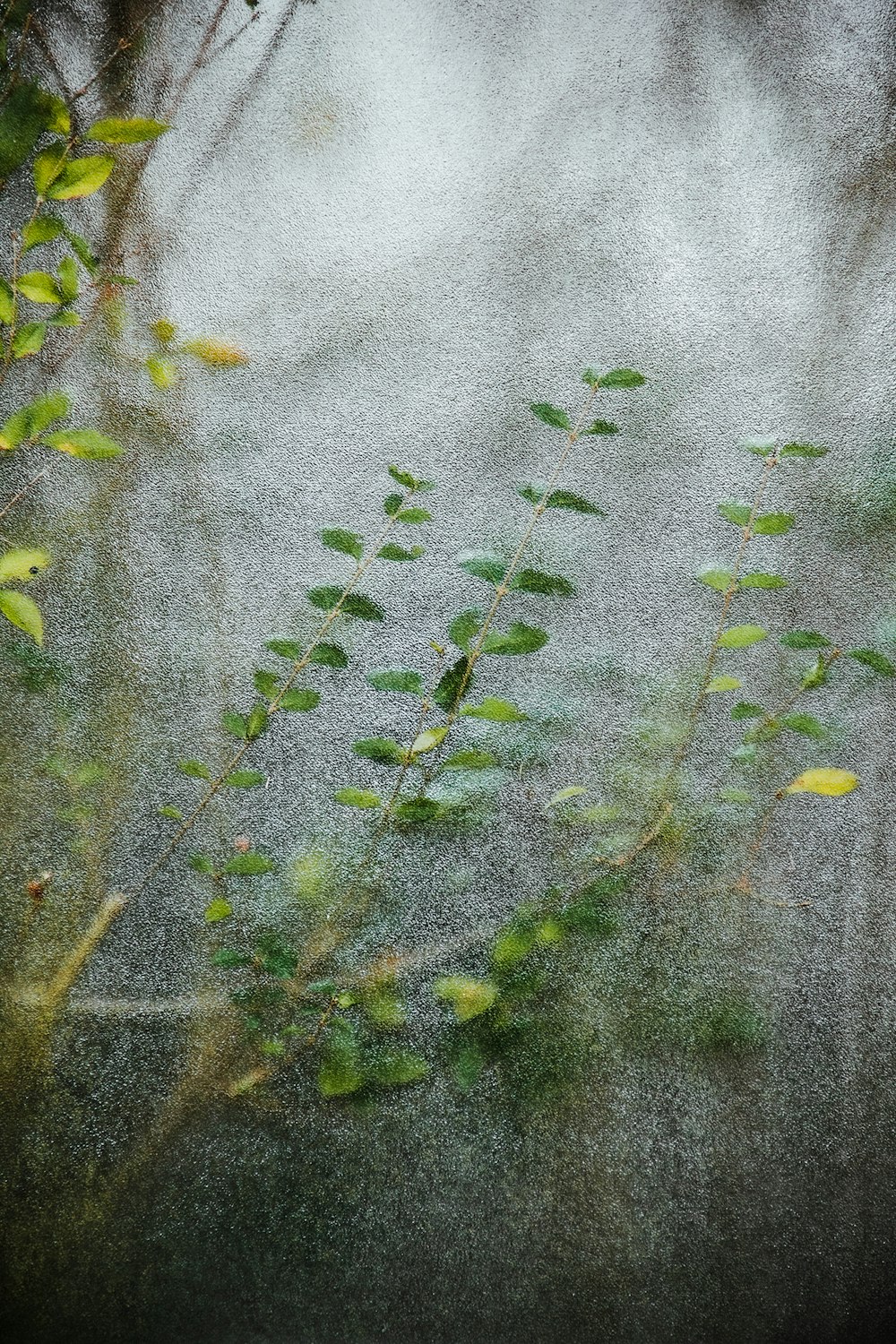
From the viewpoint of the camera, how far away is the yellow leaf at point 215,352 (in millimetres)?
1234

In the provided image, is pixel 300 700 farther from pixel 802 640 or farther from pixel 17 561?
pixel 802 640

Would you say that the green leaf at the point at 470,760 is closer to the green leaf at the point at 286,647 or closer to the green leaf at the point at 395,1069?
the green leaf at the point at 286,647

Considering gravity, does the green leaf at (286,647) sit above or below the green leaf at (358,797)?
above

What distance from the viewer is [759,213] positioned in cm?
134

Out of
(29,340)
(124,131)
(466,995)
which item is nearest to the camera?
(124,131)

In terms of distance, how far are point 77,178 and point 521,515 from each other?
644 mm

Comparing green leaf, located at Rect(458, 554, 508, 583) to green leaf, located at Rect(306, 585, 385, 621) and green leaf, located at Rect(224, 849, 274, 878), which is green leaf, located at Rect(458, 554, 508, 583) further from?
green leaf, located at Rect(224, 849, 274, 878)

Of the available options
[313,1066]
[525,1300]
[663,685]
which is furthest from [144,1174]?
[663,685]

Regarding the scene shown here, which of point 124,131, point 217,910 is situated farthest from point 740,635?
point 124,131

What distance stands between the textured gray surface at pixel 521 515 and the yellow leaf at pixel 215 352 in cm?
2

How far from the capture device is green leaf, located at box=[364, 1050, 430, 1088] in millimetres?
991

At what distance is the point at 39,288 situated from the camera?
855 millimetres

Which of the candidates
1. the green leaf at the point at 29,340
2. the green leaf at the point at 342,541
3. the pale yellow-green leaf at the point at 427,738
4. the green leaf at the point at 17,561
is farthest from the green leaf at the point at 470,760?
the green leaf at the point at 29,340

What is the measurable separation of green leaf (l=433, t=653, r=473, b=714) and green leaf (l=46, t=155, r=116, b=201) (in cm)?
59
